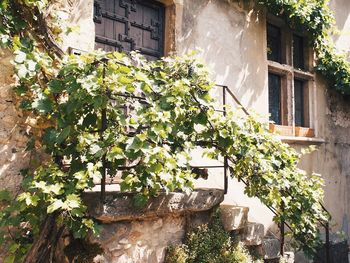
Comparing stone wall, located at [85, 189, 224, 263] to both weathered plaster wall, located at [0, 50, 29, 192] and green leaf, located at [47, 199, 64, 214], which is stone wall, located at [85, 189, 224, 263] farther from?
weathered plaster wall, located at [0, 50, 29, 192]

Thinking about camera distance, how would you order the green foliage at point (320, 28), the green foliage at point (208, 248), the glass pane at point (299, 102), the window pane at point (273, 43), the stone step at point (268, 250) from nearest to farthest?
the green foliage at point (208, 248) → the stone step at point (268, 250) → the green foliage at point (320, 28) → the window pane at point (273, 43) → the glass pane at point (299, 102)

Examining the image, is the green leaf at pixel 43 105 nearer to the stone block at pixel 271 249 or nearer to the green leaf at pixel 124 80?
the green leaf at pixel 124 80

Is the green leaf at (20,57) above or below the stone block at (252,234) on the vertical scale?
above

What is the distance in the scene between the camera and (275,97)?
5.95m

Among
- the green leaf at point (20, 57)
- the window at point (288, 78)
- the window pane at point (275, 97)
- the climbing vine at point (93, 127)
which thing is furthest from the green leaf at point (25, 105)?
the window pane at point (275, 97)

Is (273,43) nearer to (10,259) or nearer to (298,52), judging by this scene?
(298,52)

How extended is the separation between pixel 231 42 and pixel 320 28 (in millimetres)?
1701

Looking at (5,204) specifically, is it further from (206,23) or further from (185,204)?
(206,23)

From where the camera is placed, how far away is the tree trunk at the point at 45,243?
2.63 meters

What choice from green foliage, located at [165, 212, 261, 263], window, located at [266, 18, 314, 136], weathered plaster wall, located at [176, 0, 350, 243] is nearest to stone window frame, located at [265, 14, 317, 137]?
window, located at [266, 18, 314, 136]

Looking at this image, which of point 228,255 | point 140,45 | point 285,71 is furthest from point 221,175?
point 285,71

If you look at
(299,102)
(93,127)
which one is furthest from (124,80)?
(299,102)

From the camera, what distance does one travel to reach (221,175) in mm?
4668

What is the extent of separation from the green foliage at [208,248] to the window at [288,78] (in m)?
2.64
